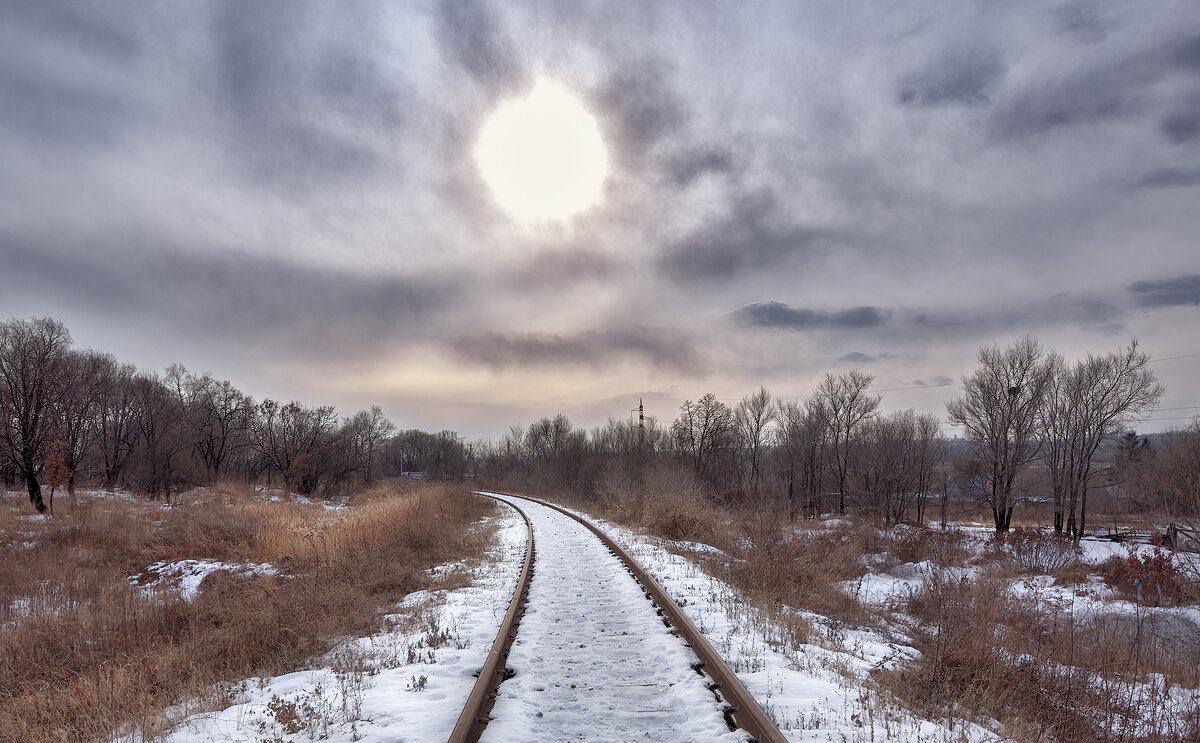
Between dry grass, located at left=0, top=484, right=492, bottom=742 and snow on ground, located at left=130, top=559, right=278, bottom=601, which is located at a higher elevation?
dry grass, located at left=0, top=484, right=492, bottom=742

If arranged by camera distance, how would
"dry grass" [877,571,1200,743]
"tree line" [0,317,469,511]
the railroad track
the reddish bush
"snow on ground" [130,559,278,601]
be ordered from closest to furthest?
the railroad track → "dry grass" [877,571,1200,743] → "snow on ground" [130,559,278,601] → the reddish bush → "tree line" [0,317,469,511]

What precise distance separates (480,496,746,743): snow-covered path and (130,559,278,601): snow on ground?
851 centimetres

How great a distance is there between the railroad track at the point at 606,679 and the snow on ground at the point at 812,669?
342 mm

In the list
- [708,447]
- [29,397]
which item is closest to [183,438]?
[29,397]

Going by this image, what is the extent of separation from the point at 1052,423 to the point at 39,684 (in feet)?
178

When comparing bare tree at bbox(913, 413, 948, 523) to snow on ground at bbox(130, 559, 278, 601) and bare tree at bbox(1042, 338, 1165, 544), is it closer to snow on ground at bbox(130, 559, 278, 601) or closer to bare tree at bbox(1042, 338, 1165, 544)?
bare tree at bbox(1042, 338, 1165, 544)

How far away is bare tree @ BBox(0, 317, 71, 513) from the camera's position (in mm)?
26562

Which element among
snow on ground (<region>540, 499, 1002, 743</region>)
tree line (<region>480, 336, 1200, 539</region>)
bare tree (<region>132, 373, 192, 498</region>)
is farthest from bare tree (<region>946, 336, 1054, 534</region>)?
bare tree (<region>132, 373, 192, 498</region>)

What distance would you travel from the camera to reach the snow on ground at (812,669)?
4152 millimetres

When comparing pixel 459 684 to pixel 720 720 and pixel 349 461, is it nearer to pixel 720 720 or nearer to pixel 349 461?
pixel 720 720

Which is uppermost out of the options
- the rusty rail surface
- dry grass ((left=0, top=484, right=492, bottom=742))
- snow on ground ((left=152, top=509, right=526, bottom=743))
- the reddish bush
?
the rusty rail surface

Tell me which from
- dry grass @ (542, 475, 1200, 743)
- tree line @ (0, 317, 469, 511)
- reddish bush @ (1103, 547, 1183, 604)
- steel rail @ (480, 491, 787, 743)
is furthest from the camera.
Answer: tree line @ (0, 317, 469, 511)

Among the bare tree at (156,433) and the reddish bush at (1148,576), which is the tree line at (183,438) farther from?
the reddish bush at (1148,576)

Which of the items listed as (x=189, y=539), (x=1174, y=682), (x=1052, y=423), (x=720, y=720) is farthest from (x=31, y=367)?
(x=1052, y=423)
